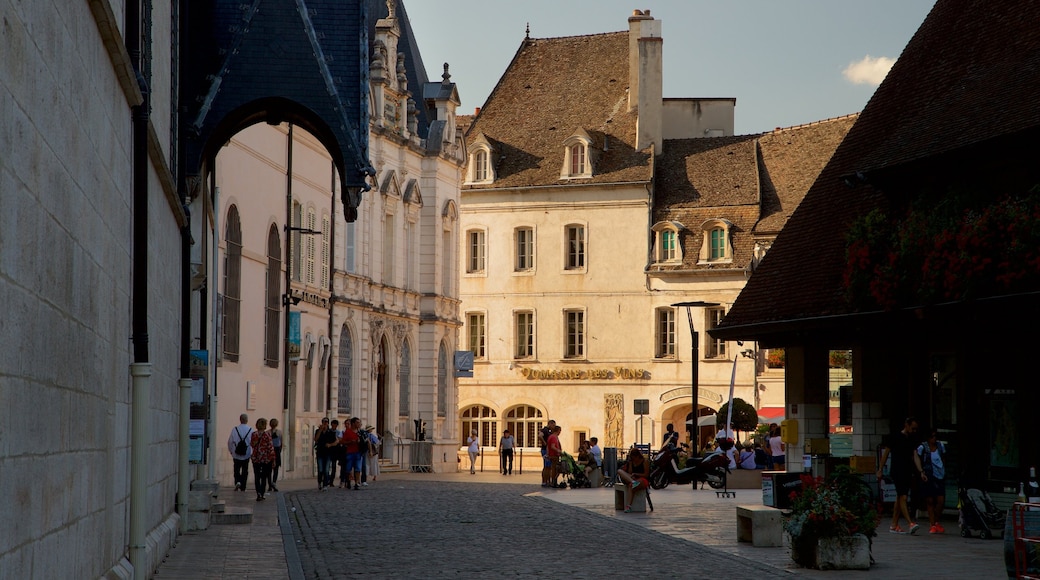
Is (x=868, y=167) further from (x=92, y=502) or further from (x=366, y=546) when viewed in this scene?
(x=92, y=502)

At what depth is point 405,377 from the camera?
56.8 m

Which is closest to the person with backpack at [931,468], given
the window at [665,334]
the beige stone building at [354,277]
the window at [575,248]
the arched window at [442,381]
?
the beige stone building at [354,277]

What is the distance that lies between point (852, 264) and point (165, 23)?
1179 centimetres

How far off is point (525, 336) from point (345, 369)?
17.3 m

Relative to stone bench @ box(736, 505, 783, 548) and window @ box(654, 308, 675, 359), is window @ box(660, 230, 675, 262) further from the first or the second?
stone bench @ box(736, 505, 783, 548)

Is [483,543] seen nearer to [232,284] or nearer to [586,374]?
[232,284]

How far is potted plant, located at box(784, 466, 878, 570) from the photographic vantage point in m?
16.2

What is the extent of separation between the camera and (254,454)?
100ft

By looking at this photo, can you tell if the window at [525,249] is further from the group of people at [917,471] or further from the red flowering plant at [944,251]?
the group of people at [917,471]

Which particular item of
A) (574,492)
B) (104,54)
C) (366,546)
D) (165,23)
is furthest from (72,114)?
(574,492)

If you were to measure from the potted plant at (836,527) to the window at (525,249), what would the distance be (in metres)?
50.5

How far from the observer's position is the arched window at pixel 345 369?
163 feet

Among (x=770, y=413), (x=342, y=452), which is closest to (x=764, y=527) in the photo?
(x=342, y=452)

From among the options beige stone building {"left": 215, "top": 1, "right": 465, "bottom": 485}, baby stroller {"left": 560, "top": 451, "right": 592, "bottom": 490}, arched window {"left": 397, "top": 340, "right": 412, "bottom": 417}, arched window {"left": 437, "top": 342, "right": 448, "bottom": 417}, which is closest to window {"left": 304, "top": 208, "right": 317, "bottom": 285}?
beige stone building {"left": 215, "top": 1, "right": 465, "bottom": 485}
